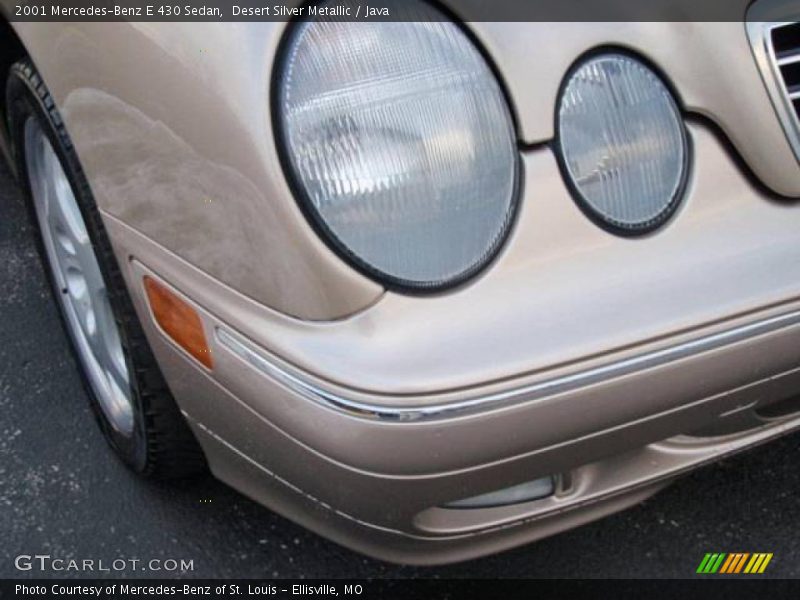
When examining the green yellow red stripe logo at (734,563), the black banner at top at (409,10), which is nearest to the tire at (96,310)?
the black banner at top at (409,10)

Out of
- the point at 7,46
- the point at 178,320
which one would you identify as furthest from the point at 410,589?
the point at 7,46

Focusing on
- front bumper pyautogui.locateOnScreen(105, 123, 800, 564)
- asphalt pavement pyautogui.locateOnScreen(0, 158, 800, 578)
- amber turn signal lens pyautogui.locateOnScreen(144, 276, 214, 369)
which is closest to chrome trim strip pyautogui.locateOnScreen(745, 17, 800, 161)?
front bumper pyautogui.locateOnScreen(105, 123, 800, 564)

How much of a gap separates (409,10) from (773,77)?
564 millimetres

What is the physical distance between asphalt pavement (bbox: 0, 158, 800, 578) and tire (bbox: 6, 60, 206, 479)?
90 millimetres

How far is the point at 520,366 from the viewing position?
4.38 feet

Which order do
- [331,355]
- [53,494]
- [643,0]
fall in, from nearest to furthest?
[331,355], [643,0], [53,494]

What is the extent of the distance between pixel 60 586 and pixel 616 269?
1203 millimetres

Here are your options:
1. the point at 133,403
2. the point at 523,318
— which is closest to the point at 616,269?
the point at 523,318

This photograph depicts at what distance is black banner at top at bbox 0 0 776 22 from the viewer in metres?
1.38

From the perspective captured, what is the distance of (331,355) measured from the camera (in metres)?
1.34

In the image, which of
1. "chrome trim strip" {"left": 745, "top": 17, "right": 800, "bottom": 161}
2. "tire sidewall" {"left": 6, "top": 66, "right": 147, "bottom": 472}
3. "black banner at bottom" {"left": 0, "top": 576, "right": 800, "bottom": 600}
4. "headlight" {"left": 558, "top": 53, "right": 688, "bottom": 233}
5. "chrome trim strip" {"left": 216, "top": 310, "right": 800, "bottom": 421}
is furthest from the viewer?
"black banner at bottom" {"left": 0, "top": 576, "right": 800, "bottom": 600}

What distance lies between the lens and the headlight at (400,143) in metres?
1.35

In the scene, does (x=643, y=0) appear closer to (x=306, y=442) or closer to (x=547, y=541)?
(x=306, y=442)
